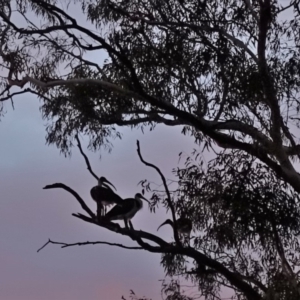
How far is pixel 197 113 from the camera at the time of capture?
692 centimetres

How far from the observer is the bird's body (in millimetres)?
5777

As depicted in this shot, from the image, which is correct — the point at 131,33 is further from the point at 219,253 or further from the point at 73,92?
the point at 219,253

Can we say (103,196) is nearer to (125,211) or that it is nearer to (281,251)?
(125,211)

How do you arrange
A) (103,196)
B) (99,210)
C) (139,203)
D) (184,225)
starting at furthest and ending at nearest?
(184,225)
(139,203)
(103,196)
(99,210)

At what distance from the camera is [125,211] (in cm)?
594

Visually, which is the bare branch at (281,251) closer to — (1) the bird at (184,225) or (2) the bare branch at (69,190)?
(1) the bird at (184,225)

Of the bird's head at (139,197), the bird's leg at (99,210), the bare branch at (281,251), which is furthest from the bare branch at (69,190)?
the bare branch at (281,251)

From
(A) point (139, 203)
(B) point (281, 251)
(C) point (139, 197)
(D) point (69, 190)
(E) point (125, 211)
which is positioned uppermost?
(C) point (139, 197)

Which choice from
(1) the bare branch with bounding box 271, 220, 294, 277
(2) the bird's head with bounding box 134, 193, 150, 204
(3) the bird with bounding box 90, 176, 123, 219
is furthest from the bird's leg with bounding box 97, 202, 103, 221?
(1) the bare branch with bounding box 271, 220, 294, 277

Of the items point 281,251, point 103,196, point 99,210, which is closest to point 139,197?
point 103,196

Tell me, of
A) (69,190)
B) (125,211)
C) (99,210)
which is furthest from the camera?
(125,211)

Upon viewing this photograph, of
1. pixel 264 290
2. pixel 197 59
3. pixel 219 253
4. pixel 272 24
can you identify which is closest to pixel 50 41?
pixel 197 59

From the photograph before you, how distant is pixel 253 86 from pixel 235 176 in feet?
2.69

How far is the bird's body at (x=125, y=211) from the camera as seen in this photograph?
227 inches
